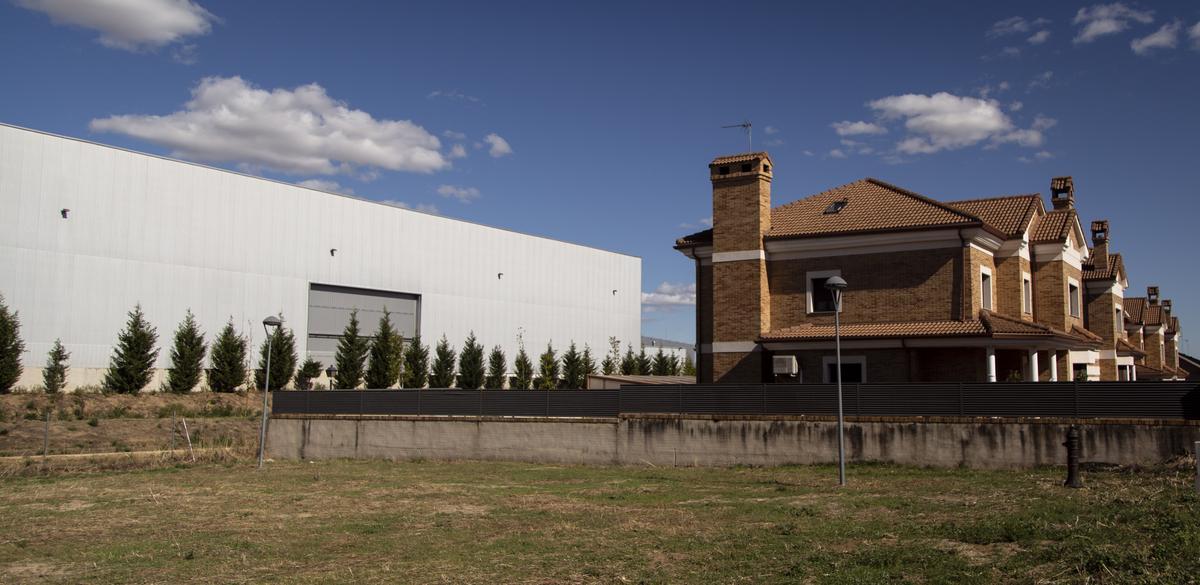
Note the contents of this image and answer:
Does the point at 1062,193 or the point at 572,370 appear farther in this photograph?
the point at 572,370

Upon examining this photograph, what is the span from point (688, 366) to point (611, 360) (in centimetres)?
915

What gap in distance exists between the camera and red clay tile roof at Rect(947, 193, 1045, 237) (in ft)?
91.9

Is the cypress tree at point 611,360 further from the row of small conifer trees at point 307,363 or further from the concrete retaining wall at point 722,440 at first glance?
the concrete retaining wall at point 722,440

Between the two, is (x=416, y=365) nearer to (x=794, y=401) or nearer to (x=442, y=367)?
(x=442, y=367)

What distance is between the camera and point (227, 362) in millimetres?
45531

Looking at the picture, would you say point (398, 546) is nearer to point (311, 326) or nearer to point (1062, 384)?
point (1062, 384)

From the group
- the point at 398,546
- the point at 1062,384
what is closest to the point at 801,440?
the point at 1062,384

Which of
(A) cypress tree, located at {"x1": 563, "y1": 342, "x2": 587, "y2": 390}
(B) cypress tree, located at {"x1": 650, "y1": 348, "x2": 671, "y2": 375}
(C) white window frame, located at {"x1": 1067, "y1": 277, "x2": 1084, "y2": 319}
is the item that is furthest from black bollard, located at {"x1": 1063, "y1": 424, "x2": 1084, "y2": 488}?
(B) cypress tree, located at {"x1": 650, "y1": 348, "x2": 671, "y2": 375}

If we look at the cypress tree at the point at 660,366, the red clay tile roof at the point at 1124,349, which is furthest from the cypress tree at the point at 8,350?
the red clay tile roof at the point at 1124,349

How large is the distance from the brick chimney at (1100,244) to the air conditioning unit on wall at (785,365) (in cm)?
1709

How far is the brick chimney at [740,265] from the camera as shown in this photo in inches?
1097

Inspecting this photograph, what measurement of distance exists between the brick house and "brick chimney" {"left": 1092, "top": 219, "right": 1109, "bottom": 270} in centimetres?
374

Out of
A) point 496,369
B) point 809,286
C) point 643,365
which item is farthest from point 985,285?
point 643,365

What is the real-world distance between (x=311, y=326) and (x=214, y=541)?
39612mm
